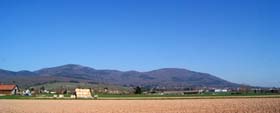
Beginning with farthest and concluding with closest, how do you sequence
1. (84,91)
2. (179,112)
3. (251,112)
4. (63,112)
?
1. (84,91)
2. (63,112)
3. (179,112)
4. (251,112)

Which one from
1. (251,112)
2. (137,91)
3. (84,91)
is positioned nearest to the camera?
(251,112)

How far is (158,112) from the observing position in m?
37.7

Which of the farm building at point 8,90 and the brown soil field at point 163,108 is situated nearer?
the brown soil field at point 163,108

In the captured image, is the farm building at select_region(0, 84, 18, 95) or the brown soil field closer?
the brown soil field

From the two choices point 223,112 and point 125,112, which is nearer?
point 223,112

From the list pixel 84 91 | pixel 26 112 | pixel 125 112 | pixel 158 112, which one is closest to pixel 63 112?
pixel 26 112

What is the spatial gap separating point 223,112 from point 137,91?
104m

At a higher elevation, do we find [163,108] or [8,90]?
[8,90]

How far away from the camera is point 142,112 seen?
124 feet

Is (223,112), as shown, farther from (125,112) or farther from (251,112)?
(125,112)

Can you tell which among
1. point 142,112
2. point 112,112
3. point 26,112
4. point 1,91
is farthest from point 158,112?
point 1,91

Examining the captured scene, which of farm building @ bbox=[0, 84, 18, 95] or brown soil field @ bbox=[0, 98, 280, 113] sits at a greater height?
farm building @ bbox=[0, 84, 18, 95]

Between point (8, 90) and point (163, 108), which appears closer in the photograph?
point (163, 108)

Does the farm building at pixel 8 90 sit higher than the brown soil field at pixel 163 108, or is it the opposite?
the farm building at pixel 8 90
